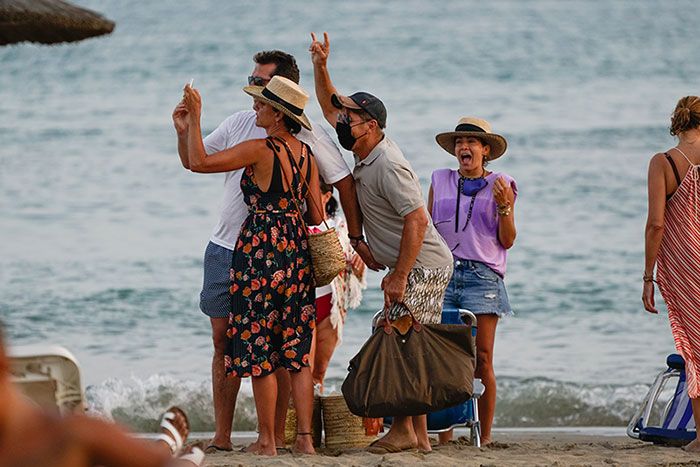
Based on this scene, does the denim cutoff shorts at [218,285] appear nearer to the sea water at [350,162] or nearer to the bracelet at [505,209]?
the bracelet at [505,209]

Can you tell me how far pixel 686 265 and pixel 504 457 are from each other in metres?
1.26

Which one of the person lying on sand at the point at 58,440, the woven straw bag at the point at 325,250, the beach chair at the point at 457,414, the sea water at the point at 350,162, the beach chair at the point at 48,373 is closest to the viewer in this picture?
the person lying on sand at the point at 58,440

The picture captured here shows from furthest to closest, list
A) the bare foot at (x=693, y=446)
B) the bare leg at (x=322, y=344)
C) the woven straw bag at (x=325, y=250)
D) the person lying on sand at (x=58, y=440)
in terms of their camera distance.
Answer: the bare leg at (x=322, y=344) → the bare foot at (x=693, y=446) → the woven straw bag at (x=325, y=250) → the person lying on sand at (x=58, y=440)

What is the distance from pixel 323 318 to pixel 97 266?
9432mm

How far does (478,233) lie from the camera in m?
6.59

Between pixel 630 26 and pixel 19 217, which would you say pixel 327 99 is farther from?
pixel 630 26

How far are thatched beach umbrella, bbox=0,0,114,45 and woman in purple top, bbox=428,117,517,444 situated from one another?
1869 millimetres

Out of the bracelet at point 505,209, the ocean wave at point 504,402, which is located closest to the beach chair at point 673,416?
the bracelet at point 505,209

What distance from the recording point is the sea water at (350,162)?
11.4 m

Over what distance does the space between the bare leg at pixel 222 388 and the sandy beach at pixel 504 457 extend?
24cm

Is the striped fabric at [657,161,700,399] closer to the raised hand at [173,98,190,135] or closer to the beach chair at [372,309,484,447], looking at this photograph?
the beach chair at [372,309,484,447]

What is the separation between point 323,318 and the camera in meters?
6.96

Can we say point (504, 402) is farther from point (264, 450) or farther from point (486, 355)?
point (264, 450)

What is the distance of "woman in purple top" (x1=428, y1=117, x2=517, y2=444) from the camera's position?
21.4 ft
